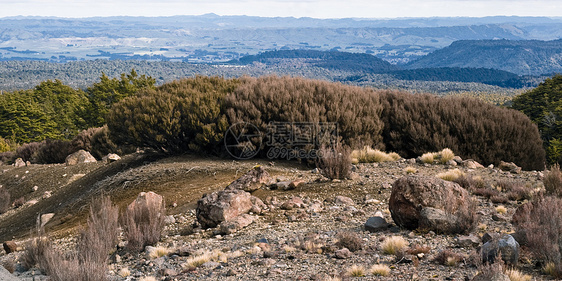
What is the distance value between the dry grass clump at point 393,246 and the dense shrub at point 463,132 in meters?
7.45

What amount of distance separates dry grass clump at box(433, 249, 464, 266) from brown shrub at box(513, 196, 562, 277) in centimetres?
69

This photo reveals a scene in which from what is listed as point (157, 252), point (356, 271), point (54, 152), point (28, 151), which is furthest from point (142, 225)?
point (28, 151)

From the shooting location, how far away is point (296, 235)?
611 cm

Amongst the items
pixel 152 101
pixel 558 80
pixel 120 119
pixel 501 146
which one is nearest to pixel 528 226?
pixel 501 146

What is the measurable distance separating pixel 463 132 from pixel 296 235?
8001mm

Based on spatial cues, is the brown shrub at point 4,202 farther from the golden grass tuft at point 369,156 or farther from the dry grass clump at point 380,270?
the dry grass clump at point 380,270

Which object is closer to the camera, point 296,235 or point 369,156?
point 296,235

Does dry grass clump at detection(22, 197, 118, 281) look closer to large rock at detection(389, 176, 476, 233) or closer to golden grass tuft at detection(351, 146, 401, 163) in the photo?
large rock at detection(389, 176, 476, 233)

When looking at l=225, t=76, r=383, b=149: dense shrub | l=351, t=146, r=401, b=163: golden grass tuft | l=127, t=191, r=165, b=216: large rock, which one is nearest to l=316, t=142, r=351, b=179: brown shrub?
l=351, t=146, r=401, b=163: golden grass tuft

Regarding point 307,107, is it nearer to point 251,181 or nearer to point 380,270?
point 251,181

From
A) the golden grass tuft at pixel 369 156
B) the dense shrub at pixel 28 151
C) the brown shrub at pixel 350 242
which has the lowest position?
the dense shrub at pixel 28 151

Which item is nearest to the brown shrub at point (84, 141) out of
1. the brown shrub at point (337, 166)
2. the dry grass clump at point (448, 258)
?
the brown shrub at point (337, 166)

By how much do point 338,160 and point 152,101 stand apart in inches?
217

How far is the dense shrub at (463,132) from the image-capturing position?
12156 mm
